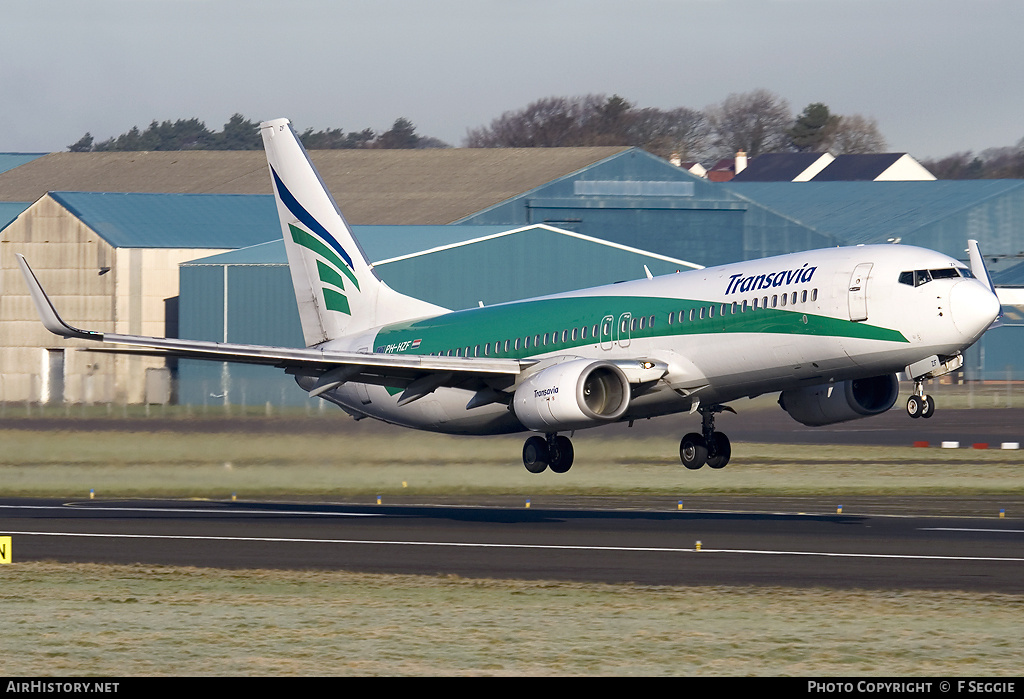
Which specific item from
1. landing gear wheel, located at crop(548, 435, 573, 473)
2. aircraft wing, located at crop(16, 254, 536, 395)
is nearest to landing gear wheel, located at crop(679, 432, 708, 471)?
landing gear wheel, located at crop(548, 435, 573, 473)

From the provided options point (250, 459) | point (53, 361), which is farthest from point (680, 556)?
point (53, 361)

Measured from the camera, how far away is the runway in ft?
88.5

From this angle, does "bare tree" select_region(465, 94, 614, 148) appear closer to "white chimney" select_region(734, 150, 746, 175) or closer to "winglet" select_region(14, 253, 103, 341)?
"white chimney" select_region(734, 150, 746, 175)

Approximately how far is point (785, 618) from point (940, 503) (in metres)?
19.4

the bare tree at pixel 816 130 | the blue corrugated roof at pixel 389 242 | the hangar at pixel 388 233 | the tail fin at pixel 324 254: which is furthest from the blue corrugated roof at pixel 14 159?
the bare tree at pixel 816 130

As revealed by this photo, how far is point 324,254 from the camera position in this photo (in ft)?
148

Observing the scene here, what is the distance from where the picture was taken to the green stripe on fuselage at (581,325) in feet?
108

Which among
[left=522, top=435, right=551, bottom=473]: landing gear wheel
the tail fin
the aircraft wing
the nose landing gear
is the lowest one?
[left=522, top=435, right=551, bottom=473]: landing gear wheel

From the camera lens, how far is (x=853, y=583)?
2534cm

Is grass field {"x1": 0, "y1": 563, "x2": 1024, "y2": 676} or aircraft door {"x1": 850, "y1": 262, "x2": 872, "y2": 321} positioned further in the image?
aircraft door {"x1": 850, "y1": 262, "x2": 872, "y2": 321}

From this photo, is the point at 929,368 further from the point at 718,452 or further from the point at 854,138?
the point at 854,138

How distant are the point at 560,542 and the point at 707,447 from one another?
307 inches

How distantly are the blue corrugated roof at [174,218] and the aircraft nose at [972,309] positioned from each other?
2085 inches

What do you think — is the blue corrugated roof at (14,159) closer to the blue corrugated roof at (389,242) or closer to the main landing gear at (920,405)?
the blue corrugated roof at (389,242)
